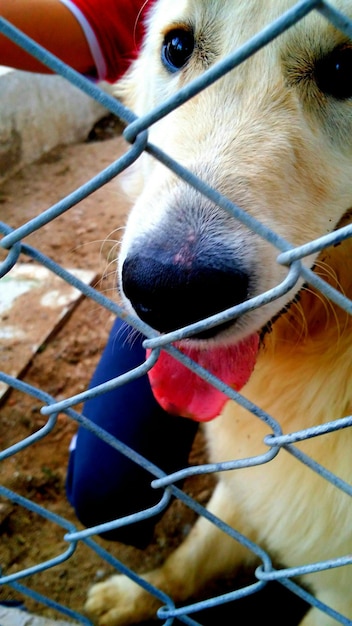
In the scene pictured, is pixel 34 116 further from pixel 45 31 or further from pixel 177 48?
pixel 177 48

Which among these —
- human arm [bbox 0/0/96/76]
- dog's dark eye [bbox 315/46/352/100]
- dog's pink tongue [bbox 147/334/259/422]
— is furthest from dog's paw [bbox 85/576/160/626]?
human arm [bbox 0/0/96/76]

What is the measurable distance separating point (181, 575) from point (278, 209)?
1379mm

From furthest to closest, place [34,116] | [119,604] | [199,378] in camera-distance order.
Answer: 1. [34,116]
2. [119,604]
3. [199,378]

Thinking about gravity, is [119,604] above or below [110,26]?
below

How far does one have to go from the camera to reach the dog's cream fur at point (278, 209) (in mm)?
906

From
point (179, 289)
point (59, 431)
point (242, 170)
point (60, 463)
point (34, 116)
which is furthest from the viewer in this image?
point (34, 116)

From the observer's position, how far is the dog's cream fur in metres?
0.91

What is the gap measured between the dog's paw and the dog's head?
1.19m

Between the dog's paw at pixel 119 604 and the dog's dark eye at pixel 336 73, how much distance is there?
1629mm

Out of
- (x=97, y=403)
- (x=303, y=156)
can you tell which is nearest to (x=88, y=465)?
(x=97, y=403)

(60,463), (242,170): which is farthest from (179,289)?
(60,463)

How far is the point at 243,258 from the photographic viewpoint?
0.83 m

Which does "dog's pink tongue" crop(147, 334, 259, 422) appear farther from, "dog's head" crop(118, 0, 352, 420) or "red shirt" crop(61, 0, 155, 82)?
"red shirt" crop(61, 0, 155, 82)

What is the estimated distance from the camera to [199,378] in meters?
1.13
